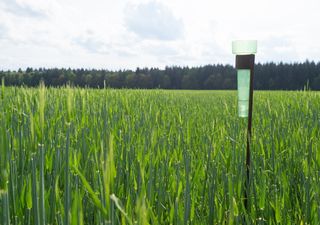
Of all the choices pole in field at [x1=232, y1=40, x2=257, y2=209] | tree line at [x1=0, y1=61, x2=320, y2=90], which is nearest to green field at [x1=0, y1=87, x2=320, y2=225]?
pole in field at [x1=232, y1=40, x2=257, y2=209]

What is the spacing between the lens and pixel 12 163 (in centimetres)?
106

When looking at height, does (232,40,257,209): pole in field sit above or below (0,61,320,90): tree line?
below

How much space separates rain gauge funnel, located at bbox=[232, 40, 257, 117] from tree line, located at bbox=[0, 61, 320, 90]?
183 feet

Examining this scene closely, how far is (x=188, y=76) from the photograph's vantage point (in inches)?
2667

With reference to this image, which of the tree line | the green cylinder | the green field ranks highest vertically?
the tree line

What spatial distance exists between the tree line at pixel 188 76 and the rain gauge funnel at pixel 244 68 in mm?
55928

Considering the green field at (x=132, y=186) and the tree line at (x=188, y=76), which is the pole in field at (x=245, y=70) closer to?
the green field at (x=132, y=186)

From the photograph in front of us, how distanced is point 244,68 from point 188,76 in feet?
218

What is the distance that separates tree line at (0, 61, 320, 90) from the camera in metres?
59.3

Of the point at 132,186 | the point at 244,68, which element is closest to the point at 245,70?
the point at 244,68

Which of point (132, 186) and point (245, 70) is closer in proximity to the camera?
point (132, 186)

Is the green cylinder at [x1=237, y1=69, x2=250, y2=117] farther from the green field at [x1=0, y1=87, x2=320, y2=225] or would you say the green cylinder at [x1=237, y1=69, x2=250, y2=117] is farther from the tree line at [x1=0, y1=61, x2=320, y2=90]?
the tree line at [x1=0, y1=61, x2=320, y2=90]

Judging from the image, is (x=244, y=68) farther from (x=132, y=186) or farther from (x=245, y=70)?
(x=132, y=186)

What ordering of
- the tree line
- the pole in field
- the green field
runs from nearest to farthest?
the green field → the pole in field → the tree line
